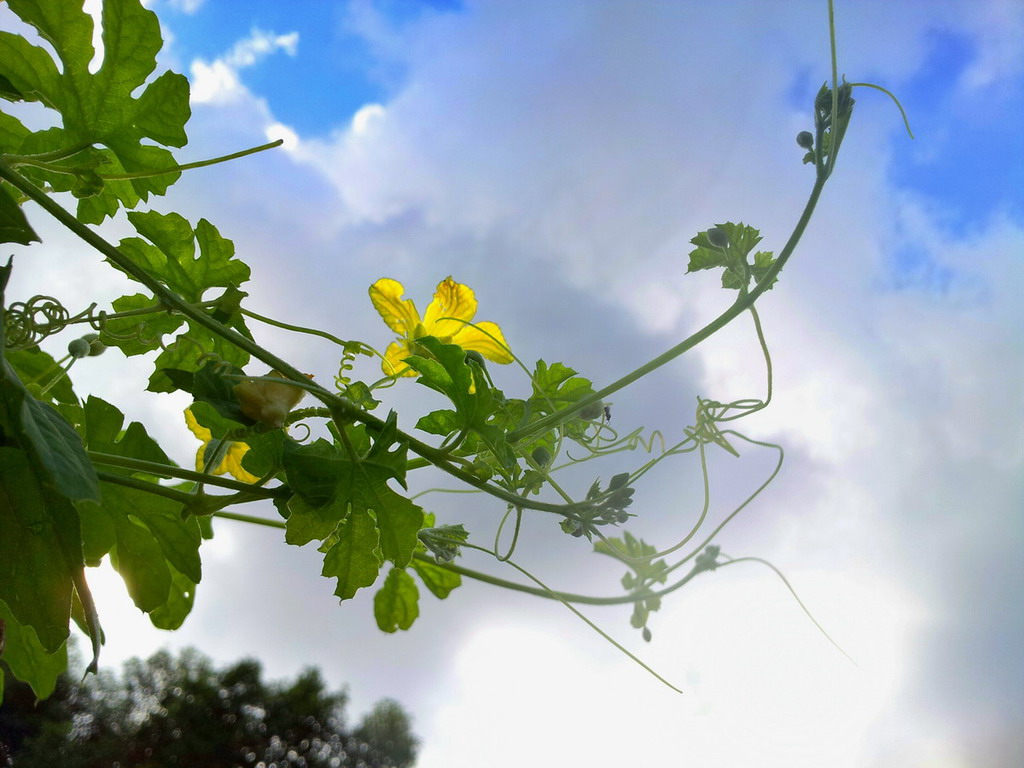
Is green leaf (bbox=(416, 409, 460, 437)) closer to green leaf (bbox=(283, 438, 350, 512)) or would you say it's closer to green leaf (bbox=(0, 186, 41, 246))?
green leaf (bbox=(283, 438, 350, 512))

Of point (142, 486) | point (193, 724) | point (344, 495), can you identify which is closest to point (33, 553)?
point (142, 486)

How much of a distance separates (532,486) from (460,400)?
80mm

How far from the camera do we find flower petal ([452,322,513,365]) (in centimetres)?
58

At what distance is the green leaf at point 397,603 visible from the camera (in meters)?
0.69

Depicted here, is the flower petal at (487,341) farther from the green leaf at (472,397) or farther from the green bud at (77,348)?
the green bud at (77,348)

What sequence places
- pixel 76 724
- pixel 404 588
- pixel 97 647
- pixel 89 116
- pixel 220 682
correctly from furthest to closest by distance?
pixel 220 682, pixel 76 724, pixel 404 588, pixel 89 116, pixel 97 647

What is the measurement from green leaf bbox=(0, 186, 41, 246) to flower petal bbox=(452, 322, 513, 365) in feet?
0.95

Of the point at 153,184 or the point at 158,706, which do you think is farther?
the point at 158,706

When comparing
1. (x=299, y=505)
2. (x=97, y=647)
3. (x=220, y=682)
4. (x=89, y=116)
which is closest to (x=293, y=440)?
(x=299, y=505)

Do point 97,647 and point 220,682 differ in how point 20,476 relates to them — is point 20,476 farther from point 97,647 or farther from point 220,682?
point 220,682

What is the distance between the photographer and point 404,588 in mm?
693

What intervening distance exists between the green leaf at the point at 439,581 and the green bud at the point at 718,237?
404 mm

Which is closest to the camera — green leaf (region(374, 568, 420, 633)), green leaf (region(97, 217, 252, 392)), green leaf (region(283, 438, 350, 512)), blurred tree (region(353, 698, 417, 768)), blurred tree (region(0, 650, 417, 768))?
green leaf (region(283, 438, 350, 512))

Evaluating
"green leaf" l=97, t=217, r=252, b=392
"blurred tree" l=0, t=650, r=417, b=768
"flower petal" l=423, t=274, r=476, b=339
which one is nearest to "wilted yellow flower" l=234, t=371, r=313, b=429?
"green leaf" l=97, t=217, r=252, b=392
